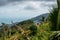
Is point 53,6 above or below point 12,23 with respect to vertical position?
above

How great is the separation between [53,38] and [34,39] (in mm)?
4867

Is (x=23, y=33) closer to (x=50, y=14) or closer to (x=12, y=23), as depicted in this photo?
(x=12, y=23)

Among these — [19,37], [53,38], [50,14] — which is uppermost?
[50,14]

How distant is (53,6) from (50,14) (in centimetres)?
55

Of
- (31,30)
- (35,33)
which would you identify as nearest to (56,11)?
(35,33)

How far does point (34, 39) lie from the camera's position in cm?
1928

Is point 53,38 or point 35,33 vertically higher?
point 53,38

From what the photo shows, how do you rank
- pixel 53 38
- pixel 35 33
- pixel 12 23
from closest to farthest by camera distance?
pixel 53 38 → pixel 35 33 → pixel 12 23

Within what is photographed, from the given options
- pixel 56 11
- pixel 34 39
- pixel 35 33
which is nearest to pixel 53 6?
pixel 56 11

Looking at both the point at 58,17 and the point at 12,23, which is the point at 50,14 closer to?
the point at 58,17

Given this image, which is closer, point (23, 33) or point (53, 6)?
point (53, 6)

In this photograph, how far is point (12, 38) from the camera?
23.0 metres

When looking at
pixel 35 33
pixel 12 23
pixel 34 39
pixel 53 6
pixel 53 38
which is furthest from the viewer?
pixel 12 23

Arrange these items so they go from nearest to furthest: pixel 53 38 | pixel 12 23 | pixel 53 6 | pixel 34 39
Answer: pixel 53 38 → pixel 53 6 → pixel 34 39 → pixel 12 23
